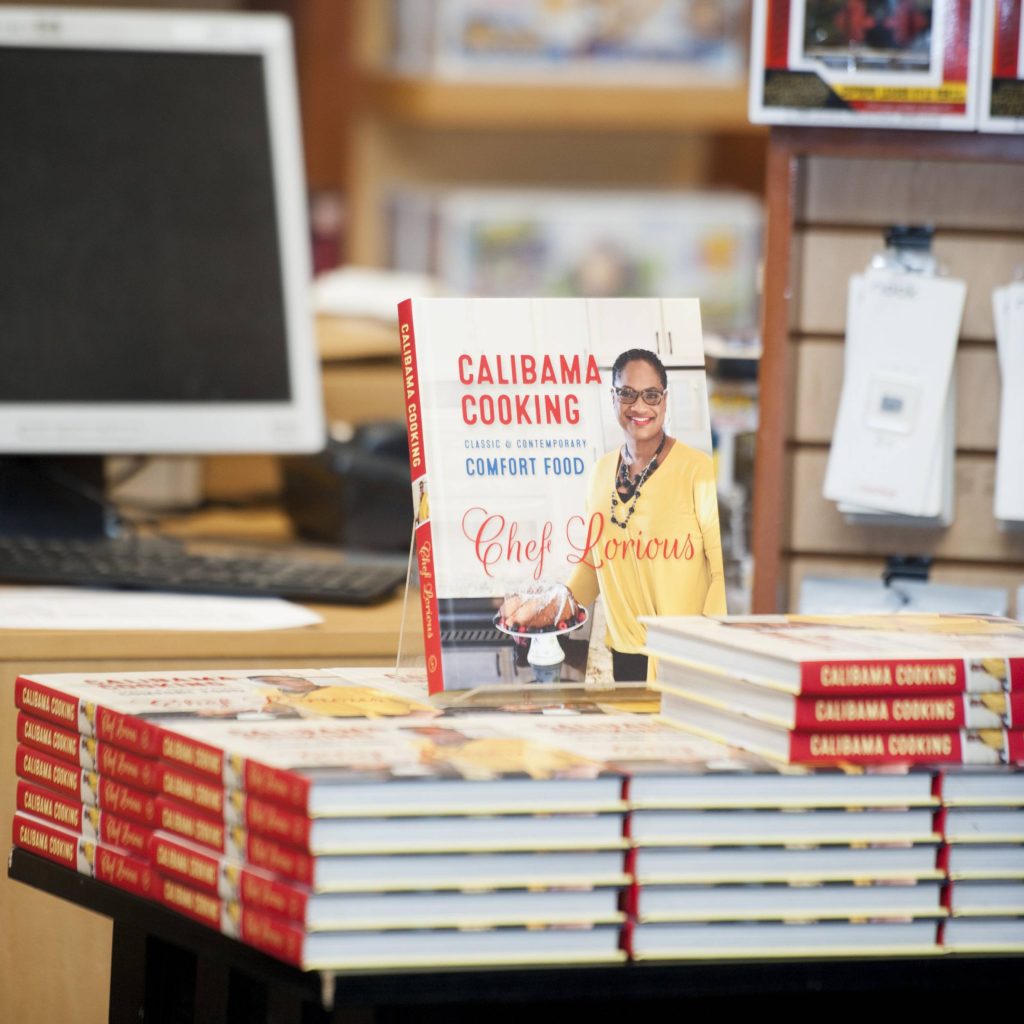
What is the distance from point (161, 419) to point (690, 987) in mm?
1066

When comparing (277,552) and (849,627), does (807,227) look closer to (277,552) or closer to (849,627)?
(849,627)

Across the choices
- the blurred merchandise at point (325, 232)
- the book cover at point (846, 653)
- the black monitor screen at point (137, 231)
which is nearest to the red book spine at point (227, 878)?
the book cover at point (846, 653)

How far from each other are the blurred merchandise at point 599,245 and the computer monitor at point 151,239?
130 centimetres

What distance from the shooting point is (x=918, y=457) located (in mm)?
1452

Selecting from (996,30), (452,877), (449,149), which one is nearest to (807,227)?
(996,30)

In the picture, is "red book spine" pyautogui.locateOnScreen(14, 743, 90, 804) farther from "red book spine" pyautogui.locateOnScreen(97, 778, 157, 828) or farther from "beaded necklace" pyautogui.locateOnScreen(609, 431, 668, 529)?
"beaded necklace" pyautogui.locateOnScreen(609, 431, 668, 529)

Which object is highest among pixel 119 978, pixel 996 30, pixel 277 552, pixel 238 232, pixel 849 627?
pixel 996 30

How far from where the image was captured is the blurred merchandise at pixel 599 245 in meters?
3.18

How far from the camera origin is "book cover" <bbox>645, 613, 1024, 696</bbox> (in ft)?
3.19

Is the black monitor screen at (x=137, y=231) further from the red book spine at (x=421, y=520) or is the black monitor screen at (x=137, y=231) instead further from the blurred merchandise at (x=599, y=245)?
the blurred merchandise at (x=599, y=245)

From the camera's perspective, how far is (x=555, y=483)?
1.13m

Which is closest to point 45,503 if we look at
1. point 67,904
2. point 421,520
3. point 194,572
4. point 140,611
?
point 194,572

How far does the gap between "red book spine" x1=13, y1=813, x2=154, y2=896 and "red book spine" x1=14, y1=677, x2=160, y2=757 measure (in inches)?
2.8

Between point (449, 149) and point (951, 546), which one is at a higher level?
point (449, 149)
